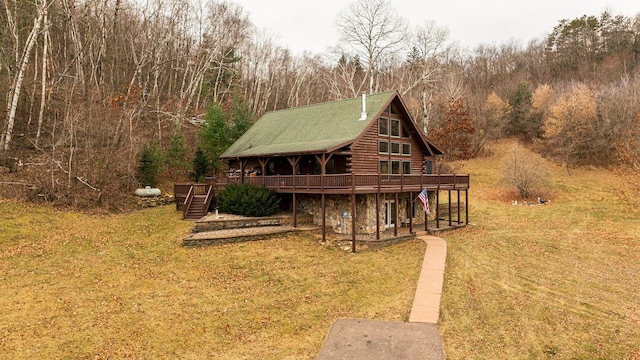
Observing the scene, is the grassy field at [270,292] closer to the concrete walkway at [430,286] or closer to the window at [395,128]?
the concrete walkway at [430,286]

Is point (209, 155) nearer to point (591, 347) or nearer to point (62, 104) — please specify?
point (62, 104)

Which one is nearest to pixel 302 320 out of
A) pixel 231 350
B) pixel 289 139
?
pixel 231 350

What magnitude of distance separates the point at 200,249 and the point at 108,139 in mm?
14444

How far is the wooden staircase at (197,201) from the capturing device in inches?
960

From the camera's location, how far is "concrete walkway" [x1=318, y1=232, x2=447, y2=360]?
9641mm

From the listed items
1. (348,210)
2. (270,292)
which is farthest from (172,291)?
(348,210)

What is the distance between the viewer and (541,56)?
75.8 m

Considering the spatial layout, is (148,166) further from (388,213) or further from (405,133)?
(405,133)

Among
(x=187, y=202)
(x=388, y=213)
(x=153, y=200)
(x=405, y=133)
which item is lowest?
(x=388, y=213)

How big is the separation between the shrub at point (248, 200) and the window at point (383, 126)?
844 centimetres

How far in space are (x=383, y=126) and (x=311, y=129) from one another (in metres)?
5.30

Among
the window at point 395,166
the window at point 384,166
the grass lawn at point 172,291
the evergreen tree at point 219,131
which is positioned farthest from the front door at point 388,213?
the evergreen tree at point 219,131

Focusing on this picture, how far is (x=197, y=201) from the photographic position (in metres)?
25.8

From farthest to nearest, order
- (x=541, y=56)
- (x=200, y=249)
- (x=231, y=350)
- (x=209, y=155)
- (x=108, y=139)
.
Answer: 1. (x=541, y=56)
2. (x=209, y=155)
3. (x=108, y=139)
4. (x=200, y=249)
5. (x=231, y=350)
